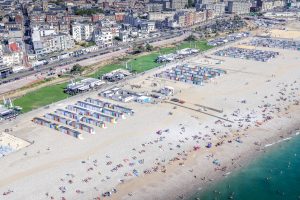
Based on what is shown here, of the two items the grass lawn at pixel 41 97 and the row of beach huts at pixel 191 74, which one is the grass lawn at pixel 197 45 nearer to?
the row of beach huts at pixel 191 74

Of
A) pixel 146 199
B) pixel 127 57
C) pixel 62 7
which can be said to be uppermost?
pixel 62 7

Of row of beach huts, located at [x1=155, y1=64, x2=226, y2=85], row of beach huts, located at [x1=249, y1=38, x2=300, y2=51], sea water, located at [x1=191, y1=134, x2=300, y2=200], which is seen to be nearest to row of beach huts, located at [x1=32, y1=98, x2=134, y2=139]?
row of beach huts, located at [x1=155, y1=64, x2=226, y2=85]

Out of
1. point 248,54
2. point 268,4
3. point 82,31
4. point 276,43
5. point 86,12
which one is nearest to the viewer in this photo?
point 248,54

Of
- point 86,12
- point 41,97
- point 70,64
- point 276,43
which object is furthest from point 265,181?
point 86,12

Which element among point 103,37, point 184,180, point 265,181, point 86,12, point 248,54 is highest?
point 86,12

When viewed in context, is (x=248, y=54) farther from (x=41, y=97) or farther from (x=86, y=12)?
(x=86, y=12)

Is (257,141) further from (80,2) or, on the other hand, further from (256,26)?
(80,2)

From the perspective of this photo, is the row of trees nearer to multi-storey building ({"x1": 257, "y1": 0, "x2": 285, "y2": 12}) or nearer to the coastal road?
the coastal road

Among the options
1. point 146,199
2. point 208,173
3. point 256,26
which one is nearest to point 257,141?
point 208,173
